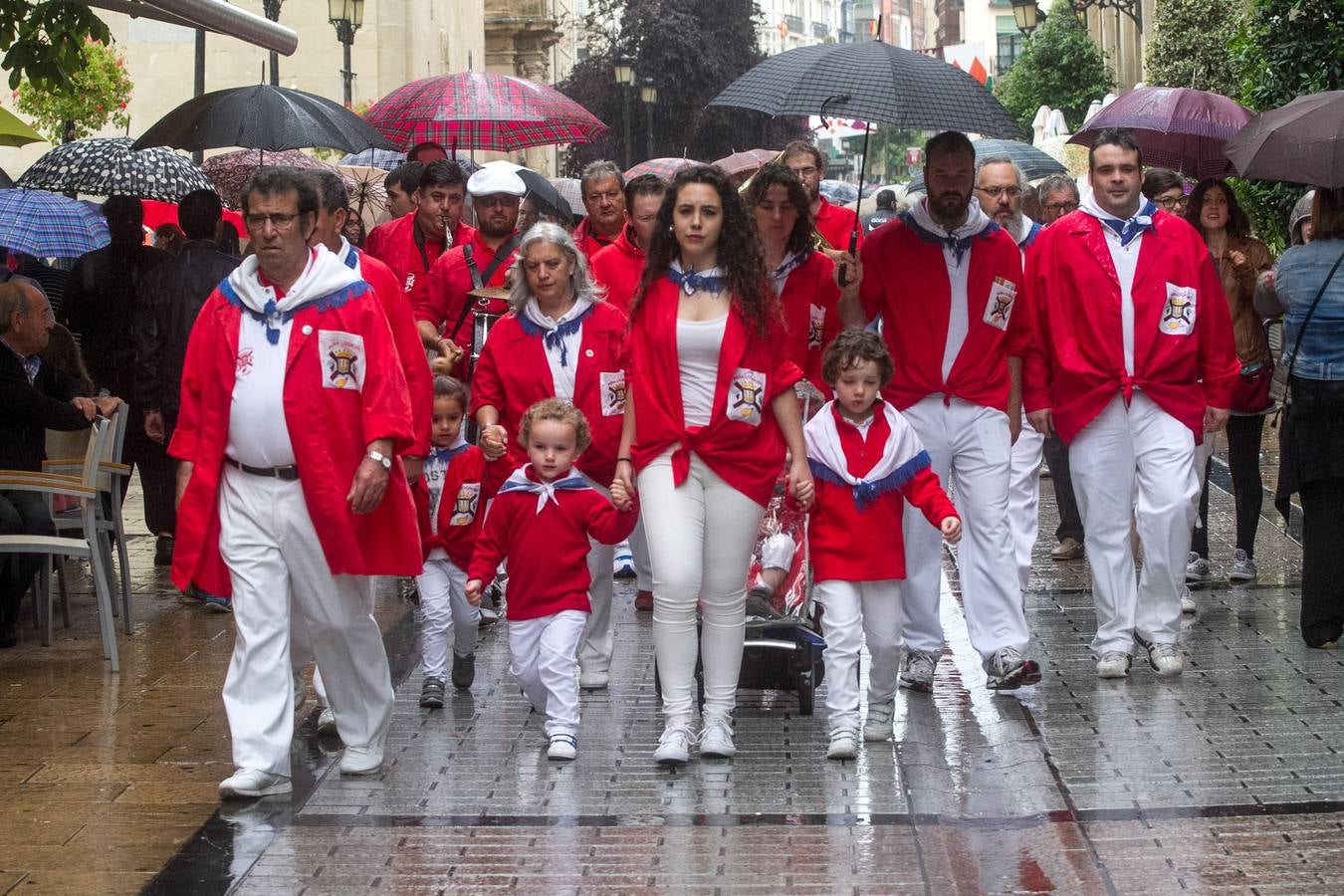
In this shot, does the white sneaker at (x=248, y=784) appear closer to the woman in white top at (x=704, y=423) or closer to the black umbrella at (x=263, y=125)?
the woman in white top at (x=704, y=423)

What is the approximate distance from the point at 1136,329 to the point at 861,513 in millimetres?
1790

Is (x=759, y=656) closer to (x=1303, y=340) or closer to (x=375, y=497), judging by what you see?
(x=375, y=497)

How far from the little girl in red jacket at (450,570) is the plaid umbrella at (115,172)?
17.4 ft

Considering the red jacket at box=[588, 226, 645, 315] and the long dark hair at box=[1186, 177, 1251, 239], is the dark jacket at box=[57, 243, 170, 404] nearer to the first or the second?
the red jacket at box=[588, 226, 645, 315]

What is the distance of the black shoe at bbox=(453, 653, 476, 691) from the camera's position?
8.27 m

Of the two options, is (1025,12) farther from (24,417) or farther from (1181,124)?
(24,417)

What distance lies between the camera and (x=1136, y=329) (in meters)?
8.27

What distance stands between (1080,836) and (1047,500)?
8.50 metres

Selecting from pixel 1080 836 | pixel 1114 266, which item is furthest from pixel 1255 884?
pixel 1114 266

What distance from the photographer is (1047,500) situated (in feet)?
47.2

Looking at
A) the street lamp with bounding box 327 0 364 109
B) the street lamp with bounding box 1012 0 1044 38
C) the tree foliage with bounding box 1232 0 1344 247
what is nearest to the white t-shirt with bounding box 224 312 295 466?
the tree foliage with bounding box 1232 0 1344 247

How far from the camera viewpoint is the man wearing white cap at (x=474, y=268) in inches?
378

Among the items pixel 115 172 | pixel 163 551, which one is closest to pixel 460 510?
pixel 163 551

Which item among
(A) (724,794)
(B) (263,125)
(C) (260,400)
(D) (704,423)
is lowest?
(A) (724,794)
